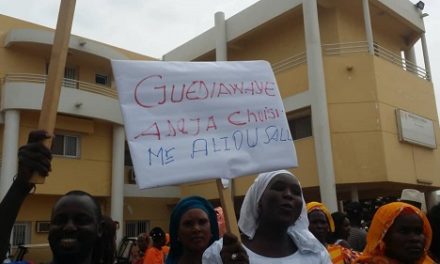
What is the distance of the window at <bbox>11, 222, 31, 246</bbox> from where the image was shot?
14670 millimetres

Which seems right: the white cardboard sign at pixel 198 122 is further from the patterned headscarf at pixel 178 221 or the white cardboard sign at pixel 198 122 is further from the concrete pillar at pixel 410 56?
the concrete pillar at pixel 410 56

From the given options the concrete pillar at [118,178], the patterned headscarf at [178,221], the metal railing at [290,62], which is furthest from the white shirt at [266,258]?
the concrete pillar at [118,178]

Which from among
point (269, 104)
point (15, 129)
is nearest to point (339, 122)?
point (15, 129)

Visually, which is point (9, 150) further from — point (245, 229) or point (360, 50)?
point (245, 229)

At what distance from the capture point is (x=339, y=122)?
13625 millimetres

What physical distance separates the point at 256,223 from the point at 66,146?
14440 millimetres

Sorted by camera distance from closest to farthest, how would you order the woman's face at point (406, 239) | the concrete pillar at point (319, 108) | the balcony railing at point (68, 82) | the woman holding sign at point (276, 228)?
the woman holding sign at point (276, 228), the woman's face at point (406, 239), the concrete pillar at point (319, 108), the balcony railing at point (68, 82)

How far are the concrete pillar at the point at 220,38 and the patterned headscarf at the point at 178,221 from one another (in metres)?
13.5

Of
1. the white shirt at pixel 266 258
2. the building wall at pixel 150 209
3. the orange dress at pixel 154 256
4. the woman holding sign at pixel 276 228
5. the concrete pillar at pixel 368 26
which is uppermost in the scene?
the concrete pillar at pixel 368 26

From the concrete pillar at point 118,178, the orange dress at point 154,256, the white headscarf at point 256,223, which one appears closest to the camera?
the white headscarf at point 256,223

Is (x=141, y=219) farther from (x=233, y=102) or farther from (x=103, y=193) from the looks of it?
(x=233, y=102)

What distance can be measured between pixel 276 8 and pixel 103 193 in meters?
8.24

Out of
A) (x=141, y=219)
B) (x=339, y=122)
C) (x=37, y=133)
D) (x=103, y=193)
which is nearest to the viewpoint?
(x=37, y=133)

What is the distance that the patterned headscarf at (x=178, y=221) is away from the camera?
311 centimetres
